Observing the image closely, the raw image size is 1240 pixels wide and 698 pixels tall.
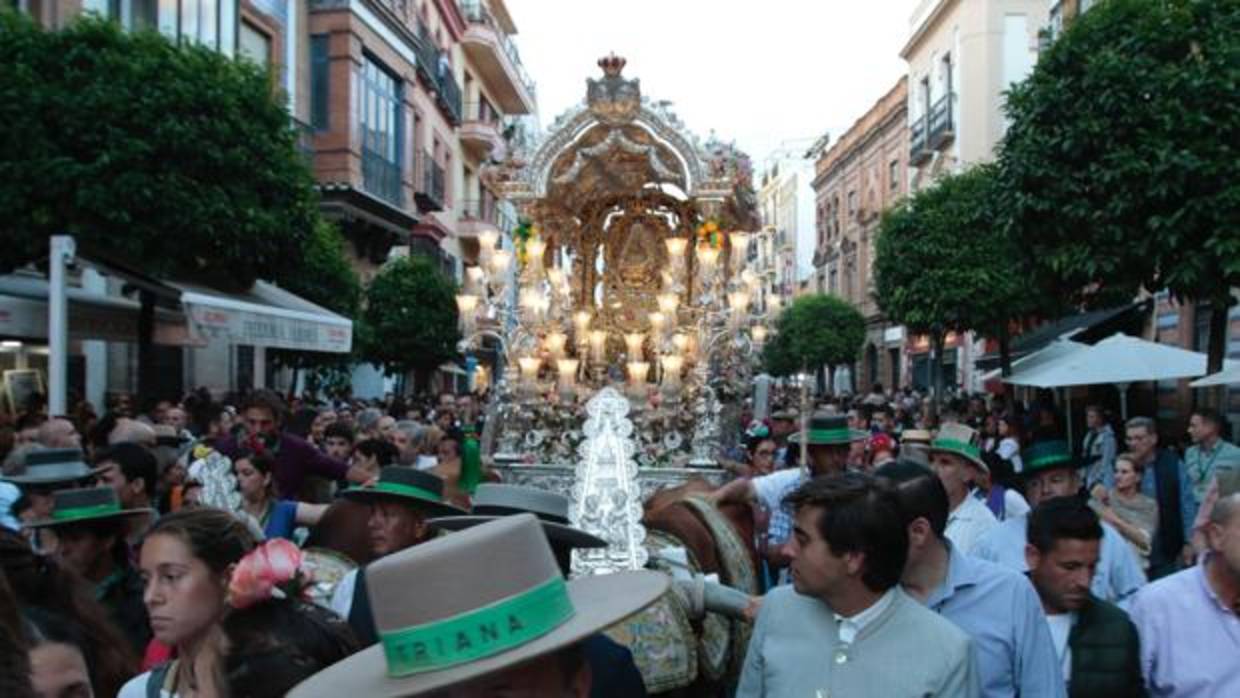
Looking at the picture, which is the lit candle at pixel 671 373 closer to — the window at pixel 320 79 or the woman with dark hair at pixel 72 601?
the woman with dark hair at pixel 72 601

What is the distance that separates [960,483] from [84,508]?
13.0ft

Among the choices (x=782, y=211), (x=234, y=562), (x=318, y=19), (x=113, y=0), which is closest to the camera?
(x=234, y=562)

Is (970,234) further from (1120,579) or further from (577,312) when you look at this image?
(1120,579)

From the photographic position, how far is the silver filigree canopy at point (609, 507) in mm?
5516

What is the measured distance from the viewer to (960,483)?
20.7 feet

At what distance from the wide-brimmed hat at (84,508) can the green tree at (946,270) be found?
22.2m

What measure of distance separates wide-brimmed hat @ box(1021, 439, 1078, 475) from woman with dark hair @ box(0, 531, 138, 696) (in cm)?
431

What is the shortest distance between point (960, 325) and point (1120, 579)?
2284 cm

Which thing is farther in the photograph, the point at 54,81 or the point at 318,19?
the point at 318,19

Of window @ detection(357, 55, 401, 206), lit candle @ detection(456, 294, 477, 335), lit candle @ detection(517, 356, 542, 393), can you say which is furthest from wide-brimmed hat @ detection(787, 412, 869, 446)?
window @ detection(357, 55, 401, 206)

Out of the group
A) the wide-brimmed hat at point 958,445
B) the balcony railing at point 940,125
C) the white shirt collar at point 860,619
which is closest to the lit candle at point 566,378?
the wide-brimmed hat at point 958,445

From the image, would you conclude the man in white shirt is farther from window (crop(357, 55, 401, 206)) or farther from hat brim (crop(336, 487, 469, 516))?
window (crop(357, 55, 401, 206))

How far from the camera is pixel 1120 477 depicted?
850 centimetres

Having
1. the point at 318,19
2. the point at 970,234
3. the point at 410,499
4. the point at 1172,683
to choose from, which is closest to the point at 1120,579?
the point at 1172,683
